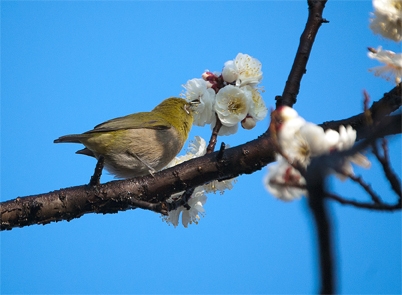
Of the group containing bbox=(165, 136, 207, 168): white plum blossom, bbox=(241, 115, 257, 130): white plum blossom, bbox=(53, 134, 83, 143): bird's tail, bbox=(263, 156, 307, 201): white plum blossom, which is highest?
bbox=(53, 134, 83, 143): bird's tail

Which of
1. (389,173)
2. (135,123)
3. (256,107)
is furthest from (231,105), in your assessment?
(389,173)

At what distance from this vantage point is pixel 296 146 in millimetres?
1935

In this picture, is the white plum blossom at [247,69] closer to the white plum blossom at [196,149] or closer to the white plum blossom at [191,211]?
the white plum blossom at [196,149]

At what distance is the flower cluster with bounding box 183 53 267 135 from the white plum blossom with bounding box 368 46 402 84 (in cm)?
183

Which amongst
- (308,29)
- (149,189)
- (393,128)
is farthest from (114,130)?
(393,128)

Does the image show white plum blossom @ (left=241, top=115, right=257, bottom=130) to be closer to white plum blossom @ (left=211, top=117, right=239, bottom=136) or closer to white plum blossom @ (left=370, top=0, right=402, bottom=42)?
white plum blossom @ (left=211, top=117, right=239, bottom=136)

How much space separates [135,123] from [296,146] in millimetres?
4265

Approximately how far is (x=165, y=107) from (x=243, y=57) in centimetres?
234

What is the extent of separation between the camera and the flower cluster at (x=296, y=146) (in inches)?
70.4

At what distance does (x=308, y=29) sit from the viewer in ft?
13.4

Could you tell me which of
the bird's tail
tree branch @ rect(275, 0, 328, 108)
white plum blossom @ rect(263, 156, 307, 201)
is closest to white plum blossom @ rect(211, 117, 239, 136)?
tree branch @ rect(275, 0, 328, 108)

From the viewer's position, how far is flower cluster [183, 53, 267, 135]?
4605 millimetres

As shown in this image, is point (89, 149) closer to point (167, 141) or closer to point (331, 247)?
point (167, 141)

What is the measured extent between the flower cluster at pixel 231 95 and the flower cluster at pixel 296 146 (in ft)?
8.42
